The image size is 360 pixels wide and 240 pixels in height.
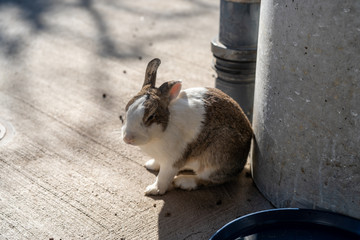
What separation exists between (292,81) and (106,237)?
62.0 inches

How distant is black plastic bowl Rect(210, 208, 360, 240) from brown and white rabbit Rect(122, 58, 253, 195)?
0.65 meters

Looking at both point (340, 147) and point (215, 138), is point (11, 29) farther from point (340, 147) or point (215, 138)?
point (340, 147)

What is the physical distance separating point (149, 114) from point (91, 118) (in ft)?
5.18

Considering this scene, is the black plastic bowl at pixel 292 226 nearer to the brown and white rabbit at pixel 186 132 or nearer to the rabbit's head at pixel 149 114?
the brown and white rabbit at pixel 186 132

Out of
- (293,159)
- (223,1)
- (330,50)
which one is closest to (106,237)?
(293,159)

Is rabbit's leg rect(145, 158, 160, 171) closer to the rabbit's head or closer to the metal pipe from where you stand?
the rabbit's head

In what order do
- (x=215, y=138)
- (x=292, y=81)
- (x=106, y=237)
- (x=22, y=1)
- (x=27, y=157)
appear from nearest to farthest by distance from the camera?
(x=292, y=81)
(x=106, y=237)
(x=215, y=138)
(x=27, y=157)
(x=22, y=1)

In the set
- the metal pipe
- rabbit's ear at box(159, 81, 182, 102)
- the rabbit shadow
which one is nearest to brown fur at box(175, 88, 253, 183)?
the rabbit shadow

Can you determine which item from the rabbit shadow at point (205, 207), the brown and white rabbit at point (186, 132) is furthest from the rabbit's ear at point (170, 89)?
the rabbit shadow at point (205, 207)

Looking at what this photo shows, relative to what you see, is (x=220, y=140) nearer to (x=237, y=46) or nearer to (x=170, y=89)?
(x=170, y=89)

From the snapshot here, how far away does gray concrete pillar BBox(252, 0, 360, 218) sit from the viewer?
2.65 metres

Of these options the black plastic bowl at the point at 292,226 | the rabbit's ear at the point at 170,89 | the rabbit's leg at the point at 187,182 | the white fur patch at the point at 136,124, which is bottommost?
the rabbit's leg at the point at 187,182

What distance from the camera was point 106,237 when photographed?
3184mm

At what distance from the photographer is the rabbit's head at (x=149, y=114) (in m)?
3.19
